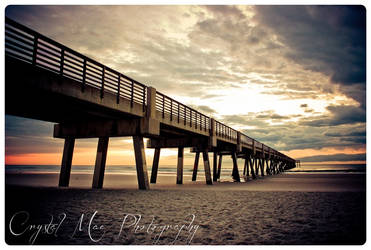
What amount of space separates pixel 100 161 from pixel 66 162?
240 cm

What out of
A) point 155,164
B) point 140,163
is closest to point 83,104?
point 140,163

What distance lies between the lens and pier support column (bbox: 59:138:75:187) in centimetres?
1666

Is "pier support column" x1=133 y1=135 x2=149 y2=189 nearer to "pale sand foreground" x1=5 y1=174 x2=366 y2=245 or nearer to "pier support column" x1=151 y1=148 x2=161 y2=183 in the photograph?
"pale sand foreground" x1=5 y1=174 x2=366 y2=245

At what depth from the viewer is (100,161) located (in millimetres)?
16234

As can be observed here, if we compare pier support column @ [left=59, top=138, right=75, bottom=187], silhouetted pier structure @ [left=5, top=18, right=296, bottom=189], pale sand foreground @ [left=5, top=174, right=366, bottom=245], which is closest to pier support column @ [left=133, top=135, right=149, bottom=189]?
silhouetted pier structure @ [left=5, top=18, right=296, bottom=189]

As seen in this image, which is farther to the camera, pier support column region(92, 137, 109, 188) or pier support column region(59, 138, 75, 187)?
pier support column region(59, 138, 75, 187)

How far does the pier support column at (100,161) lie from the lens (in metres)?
16.1

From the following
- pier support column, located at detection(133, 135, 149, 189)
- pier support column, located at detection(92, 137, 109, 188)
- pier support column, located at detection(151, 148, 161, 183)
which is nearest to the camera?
pier support column, located at detection(133, 135, 149, 189)

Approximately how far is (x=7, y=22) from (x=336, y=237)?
10663 mm

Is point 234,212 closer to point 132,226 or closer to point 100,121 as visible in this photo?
point 132,226

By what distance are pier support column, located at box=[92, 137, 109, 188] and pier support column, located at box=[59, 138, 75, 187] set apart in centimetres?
200

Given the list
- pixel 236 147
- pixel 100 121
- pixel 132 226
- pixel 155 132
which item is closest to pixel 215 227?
pixel 132 226

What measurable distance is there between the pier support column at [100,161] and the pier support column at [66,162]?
2.00 meters

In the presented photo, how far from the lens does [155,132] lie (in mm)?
15398
